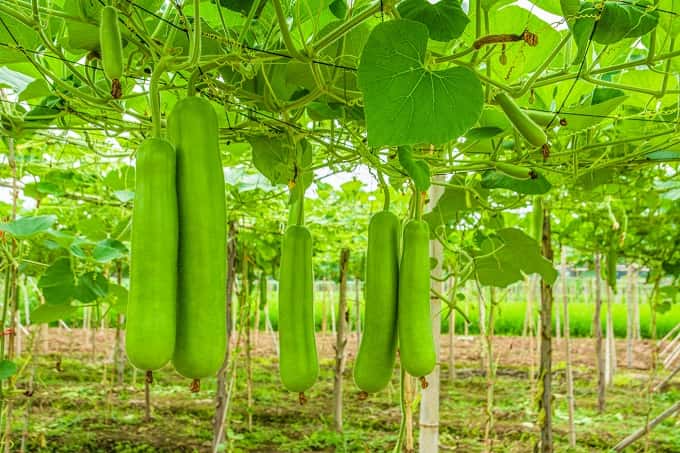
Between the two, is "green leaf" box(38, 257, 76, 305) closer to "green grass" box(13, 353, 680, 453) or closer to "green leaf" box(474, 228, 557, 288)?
"green leaf" box(474, 228, 557, 288)

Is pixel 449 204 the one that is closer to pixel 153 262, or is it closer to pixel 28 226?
pixel 28 226

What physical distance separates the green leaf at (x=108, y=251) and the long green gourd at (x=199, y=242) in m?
1.09

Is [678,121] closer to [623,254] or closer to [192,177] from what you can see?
[192,177]

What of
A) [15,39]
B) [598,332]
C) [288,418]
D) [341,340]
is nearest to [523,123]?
[15,39]

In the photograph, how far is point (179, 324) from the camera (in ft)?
2.10

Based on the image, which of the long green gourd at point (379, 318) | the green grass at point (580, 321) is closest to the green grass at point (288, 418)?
the long green gourd at point (379, 318)

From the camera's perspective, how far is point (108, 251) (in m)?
1.72

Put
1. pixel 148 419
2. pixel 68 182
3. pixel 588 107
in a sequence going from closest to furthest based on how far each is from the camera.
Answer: pixel 588 107 < pixel 68 182 < pixel 148 419

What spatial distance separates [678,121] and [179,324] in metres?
1.20

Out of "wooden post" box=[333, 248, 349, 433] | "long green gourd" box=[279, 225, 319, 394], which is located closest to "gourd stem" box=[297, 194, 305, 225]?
"long green gourd" box=[279, 225, 319, 394]

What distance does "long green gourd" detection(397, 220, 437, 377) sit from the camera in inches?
35.9

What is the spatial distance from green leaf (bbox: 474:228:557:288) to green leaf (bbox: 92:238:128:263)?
1.00 meters

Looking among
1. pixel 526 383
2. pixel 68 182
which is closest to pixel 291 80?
pixel 68 182

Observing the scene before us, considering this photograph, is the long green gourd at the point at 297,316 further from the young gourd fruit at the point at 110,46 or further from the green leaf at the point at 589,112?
the green leaf at the point at 589,112
